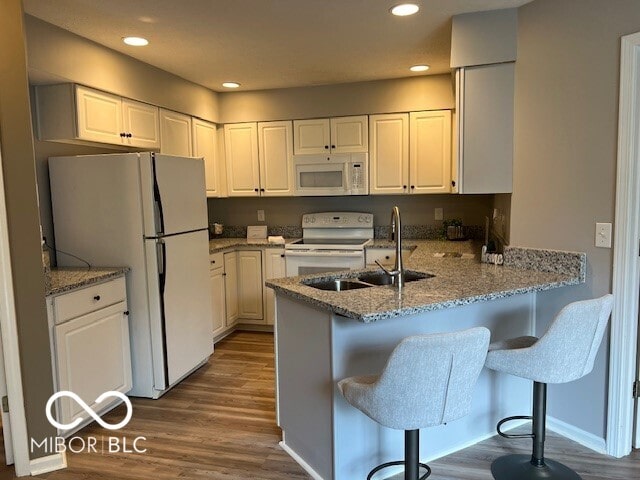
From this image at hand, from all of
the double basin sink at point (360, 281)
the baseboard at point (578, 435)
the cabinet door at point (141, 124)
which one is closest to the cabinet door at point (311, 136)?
the cabinet door at point (141, 124)

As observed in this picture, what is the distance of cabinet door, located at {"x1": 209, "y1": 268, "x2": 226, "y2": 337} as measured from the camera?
4137mm

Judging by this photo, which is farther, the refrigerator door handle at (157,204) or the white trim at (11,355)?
the refrigerator door handle at (157,204)

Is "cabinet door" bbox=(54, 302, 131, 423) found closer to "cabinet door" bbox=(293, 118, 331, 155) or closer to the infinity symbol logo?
the infinity symbol logo

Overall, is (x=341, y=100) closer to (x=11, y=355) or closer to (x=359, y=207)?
(x=359, y=207)

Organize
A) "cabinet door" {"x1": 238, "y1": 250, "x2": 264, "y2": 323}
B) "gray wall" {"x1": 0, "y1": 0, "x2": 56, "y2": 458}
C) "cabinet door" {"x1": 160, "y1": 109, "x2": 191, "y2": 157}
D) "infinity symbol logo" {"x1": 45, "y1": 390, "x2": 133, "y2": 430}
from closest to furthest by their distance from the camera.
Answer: "gray wall" {"x1": 0, "y1": 0, "x2": 56, "y2": 458} → "infinity symbol logo" {"x1": 45, "y1": 390, "x2": 133, "y2": 430} → "cabinet door" {"x1": 160, "y1": 109, "x2": 191, "y2": 157} → "cabinet door" {"x1": 238, "y1": 250, "x2": 264, "y2": 323}

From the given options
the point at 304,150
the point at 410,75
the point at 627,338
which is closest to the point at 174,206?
the point at 304,150

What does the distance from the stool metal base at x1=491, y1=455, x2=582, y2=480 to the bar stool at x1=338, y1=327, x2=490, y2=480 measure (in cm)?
72

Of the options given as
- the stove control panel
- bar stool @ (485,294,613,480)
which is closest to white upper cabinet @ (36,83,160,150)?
the stove control panel

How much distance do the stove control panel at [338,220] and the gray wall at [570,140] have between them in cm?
214

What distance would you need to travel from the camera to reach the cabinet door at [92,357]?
2521 mm

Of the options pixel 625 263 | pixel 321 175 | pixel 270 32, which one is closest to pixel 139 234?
pixel 270 32

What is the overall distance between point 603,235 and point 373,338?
49.9 inches

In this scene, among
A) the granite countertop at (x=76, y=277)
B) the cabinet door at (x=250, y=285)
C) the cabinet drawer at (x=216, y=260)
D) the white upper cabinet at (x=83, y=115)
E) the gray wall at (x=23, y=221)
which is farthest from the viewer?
the cabinet door at (x=250, y=285)

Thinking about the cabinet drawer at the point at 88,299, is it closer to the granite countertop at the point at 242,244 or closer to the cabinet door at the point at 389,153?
the granite countertop at the point at 242,244
